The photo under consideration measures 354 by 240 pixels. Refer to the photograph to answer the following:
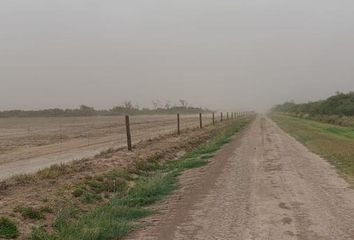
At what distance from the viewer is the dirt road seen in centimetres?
949

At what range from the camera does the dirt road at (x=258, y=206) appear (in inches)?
374

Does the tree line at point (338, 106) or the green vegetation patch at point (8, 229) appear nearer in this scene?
the green vegetation patch at point (8, 229)

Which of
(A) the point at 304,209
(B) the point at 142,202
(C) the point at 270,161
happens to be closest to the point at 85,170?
(B) the point at 142,202

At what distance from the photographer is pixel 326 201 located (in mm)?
12359

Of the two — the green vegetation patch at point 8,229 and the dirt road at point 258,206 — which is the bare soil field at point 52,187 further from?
the dirt road at point 258,206

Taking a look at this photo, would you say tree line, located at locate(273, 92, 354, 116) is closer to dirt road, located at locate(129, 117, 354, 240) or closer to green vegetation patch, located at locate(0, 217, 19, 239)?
dirt road, located at locate(129, 117, 354, 240)

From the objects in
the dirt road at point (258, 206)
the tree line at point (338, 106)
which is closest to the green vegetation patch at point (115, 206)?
the dirt road at point (258, 206)

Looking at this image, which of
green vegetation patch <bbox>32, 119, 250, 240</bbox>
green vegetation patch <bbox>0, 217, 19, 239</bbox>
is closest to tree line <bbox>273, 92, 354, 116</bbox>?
green vegetation patch <bbox>32, 119, 250, 240</bbox>

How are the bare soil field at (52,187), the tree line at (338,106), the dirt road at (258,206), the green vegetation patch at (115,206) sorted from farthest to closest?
the tree line at (338,106)
the bare soil field at (52,187)
the green vegetation patch at (115,206)
the dirt road at (258,206)

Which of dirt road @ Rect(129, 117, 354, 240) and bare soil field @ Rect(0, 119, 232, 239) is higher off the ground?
bare soil field @ Rect(0, 119, 232, 239)

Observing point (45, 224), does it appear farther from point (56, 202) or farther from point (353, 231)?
point (353, 231)

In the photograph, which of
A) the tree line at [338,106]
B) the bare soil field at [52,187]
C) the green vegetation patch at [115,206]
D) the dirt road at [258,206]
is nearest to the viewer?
the dirt road at [258,206]

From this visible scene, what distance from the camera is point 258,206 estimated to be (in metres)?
11.9

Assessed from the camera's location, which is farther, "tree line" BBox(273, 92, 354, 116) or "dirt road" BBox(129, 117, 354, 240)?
"tree line" BBox(273, 92, 354, 116)
